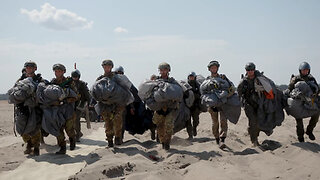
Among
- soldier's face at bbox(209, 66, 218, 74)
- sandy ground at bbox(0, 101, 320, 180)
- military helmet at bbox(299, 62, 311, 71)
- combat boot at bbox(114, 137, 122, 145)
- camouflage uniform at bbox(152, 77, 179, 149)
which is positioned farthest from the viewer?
combat boot at bbox(114, 137, 122, 145)

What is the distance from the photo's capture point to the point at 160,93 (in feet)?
23.1

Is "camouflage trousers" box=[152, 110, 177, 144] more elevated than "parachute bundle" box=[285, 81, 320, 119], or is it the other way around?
"parachute bundle" box=[285, 81, 320, 119]

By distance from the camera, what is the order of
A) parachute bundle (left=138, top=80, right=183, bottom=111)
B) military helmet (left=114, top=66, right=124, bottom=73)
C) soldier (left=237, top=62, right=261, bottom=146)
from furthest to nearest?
military helmet (left=114, top=66, right=124, bottom=73) < soldier (left=237, top=62, right=261, bottom=146) < parachute bundle (left=138, top=80, right=183, bottom=111)

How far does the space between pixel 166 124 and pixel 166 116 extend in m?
0.17

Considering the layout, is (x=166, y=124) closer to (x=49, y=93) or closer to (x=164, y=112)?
(x=164, y=112)

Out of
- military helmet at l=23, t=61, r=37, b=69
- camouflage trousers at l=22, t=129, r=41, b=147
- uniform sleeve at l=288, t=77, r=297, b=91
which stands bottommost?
camouflage trousers at l=22, t=129, r=41, b=147

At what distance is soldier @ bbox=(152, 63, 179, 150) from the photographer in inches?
285

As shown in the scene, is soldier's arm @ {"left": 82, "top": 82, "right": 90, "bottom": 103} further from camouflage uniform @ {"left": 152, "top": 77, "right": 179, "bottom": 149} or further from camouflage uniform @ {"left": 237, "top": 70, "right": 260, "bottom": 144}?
camouflage uniform @ {"left": 237, "top": 70, "right": 260, "bottom": 144}

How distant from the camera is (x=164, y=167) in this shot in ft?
19.0

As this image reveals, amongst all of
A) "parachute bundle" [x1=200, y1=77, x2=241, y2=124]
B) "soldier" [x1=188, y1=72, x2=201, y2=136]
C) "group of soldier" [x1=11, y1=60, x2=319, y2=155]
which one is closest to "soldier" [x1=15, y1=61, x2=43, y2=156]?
"group of soldier" [x1=11, y1=60, x2=319, y2=155]

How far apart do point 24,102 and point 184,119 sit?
419cm

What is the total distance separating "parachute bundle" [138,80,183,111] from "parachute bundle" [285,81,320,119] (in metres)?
2.59

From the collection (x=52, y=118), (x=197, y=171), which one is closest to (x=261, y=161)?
(x=197, y=171)

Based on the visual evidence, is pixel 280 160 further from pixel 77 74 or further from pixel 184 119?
pixel 77 74
